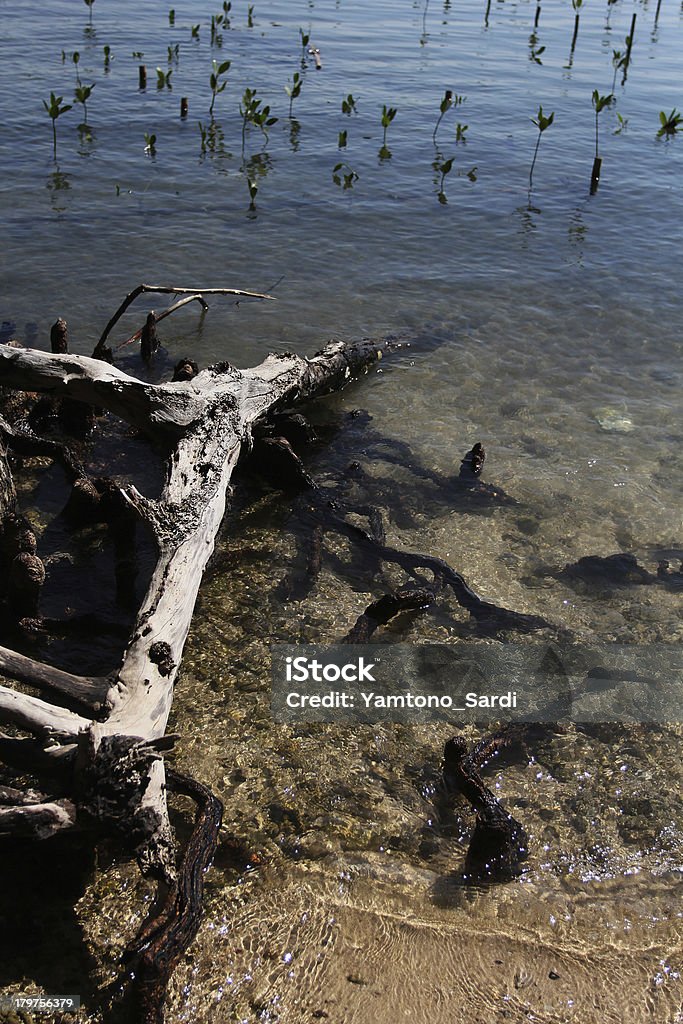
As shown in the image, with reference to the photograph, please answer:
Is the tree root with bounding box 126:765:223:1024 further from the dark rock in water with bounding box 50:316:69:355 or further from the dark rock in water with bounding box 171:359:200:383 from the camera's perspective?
the dark rock in water with bounding box 50:316:69:355

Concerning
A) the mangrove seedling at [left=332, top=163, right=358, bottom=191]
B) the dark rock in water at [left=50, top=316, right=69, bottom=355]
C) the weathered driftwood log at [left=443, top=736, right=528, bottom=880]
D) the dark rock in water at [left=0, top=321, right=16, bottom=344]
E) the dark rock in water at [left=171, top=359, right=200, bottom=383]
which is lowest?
the weathered driftwood log at [left=443, top=736, right=528, bottom=880]

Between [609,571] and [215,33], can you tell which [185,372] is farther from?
[215,33]

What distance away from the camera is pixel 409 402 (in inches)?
361

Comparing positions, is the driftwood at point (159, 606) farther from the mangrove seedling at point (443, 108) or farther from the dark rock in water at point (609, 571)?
the mangrove seedling at point (443, 108)

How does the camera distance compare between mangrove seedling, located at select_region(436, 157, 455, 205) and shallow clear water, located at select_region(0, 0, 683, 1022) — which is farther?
mangrove seedling, located at select_region(436, 157, 455, 205)

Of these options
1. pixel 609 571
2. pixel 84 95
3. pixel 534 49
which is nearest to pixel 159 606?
pixel 609 571

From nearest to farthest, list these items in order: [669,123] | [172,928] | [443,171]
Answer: [172,928] → [443,171] → [669,123]

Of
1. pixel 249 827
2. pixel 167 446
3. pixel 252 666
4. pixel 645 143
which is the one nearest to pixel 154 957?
pixel 249 827

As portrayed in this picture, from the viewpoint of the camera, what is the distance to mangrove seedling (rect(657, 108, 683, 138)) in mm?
16745

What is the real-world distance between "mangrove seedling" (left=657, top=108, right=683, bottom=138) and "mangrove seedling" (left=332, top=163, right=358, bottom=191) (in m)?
6.22

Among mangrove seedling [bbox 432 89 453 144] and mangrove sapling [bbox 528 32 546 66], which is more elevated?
mangrove sapling [bbox 528 32 546 66]

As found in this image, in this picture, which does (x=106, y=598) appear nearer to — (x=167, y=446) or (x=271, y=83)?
(x=167, y=446)

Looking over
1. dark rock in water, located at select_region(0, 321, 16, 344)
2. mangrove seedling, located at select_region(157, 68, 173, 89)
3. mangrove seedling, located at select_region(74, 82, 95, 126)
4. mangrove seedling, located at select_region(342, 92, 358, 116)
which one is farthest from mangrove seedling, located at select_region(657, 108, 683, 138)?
dark rock in water, located at select_region(0, 321, 16, 344)

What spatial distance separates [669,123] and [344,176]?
6.79 m
